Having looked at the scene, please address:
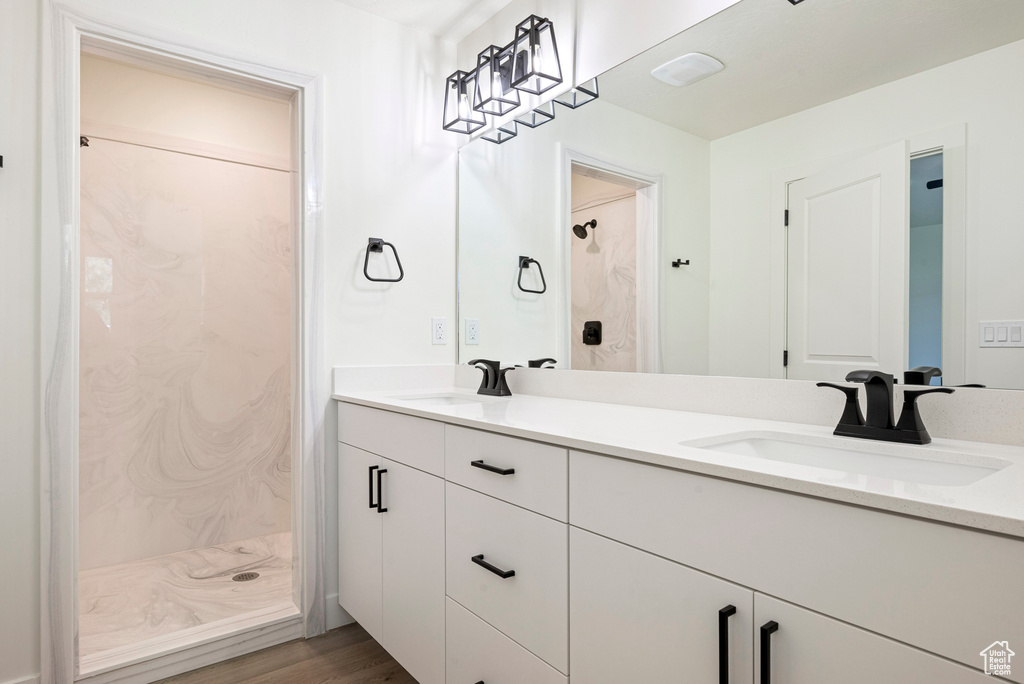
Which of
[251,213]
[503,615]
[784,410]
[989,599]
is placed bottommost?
[503,615]

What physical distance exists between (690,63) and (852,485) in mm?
1316

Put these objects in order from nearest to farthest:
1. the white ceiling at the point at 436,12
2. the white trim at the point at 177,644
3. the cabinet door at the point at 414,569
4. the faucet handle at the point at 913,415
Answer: the faucet handle at the point at 913,415, the cabinet door at the point at 414,569, the white trim at the point at 177,644, the white ceiling at the point at 436,12

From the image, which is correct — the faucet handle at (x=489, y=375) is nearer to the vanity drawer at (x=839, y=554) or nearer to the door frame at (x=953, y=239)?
the vanity drawer at (x=839, y=554)

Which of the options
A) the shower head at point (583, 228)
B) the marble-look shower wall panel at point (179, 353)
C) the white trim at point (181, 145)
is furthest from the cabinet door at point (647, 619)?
the white trim at point (181, 145)

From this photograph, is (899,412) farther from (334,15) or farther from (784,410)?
(334,15)

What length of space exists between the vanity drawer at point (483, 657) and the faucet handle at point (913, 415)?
0.80 m

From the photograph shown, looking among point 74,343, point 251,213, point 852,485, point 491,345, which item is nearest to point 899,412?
point 852,485

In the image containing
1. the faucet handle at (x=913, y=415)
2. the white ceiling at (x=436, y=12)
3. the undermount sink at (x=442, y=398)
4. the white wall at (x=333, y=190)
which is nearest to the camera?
the faucet handle at (x=913, y=415)

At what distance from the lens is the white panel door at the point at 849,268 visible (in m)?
1.17

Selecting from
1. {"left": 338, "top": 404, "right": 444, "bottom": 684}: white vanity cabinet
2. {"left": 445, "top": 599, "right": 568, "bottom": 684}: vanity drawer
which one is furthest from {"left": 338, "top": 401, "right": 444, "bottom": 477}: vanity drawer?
{"left": 445, "top": 599, "right": 568, "bottom": 684}: vanity drawer

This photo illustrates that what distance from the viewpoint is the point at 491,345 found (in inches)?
93.5

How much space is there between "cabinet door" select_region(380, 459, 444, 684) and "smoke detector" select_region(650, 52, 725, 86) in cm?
131

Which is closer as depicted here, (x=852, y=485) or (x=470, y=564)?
(x=852, y=485)

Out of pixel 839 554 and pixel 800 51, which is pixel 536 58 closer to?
pixel 800 51
